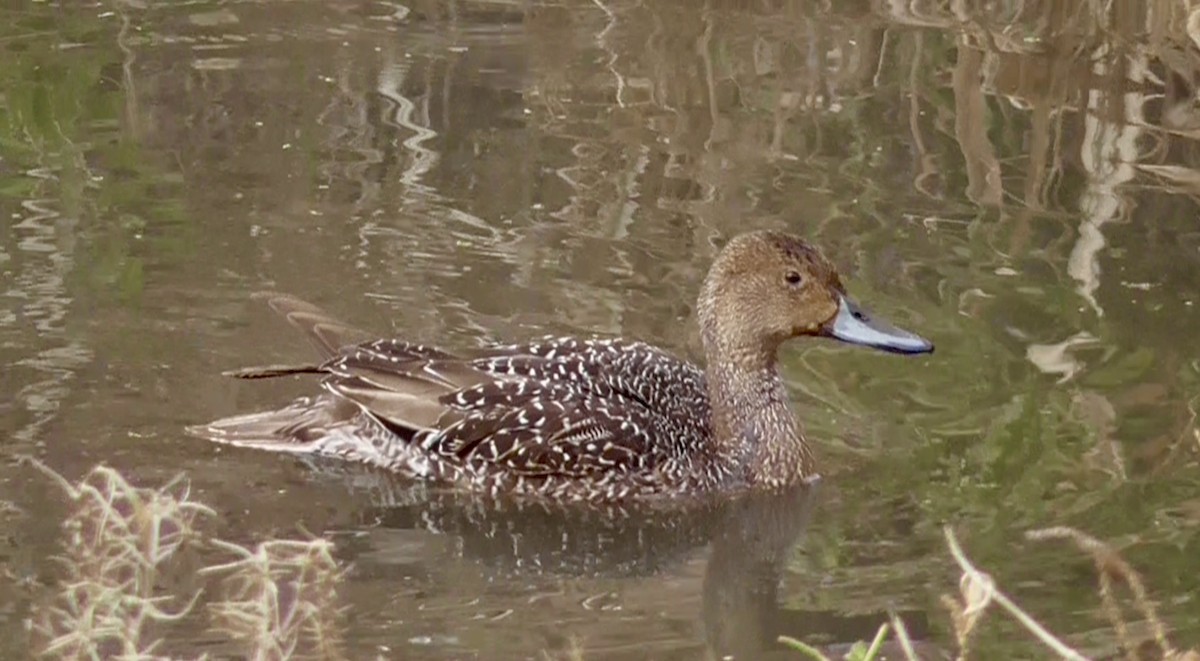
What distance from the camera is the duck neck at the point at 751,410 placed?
7.43m

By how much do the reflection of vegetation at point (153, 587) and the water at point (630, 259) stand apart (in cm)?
10

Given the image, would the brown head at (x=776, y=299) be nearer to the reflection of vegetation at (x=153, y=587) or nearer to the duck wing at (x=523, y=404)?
the duck wing at (x=523, y=404)

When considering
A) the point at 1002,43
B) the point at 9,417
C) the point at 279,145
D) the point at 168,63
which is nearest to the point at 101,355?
the point at 9,417

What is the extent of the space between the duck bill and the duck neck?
0.85 feet

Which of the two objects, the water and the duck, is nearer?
the water

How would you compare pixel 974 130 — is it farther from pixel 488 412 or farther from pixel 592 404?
pixel 488 412

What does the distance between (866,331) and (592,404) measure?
0.96 metres

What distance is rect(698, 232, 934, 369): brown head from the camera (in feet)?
24.5

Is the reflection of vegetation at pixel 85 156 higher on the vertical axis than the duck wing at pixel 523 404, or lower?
higher

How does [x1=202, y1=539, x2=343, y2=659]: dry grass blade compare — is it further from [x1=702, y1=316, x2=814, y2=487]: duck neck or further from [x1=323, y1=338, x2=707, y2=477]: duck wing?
[x1=702, y1=316, x2=814, y2=487]: duck neck

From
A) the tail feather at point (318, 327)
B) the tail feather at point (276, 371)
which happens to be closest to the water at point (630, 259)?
the tail feather at point (276, 371)

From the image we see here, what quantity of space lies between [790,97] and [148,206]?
126 inches

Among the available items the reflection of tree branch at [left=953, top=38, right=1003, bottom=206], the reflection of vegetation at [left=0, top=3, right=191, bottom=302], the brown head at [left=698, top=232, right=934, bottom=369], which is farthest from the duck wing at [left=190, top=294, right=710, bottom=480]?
the reflection of tree branch at [left=953, top=38, right=1003, bottom=206]

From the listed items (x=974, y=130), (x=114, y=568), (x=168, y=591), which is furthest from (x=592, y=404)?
(x=974, y=130)
